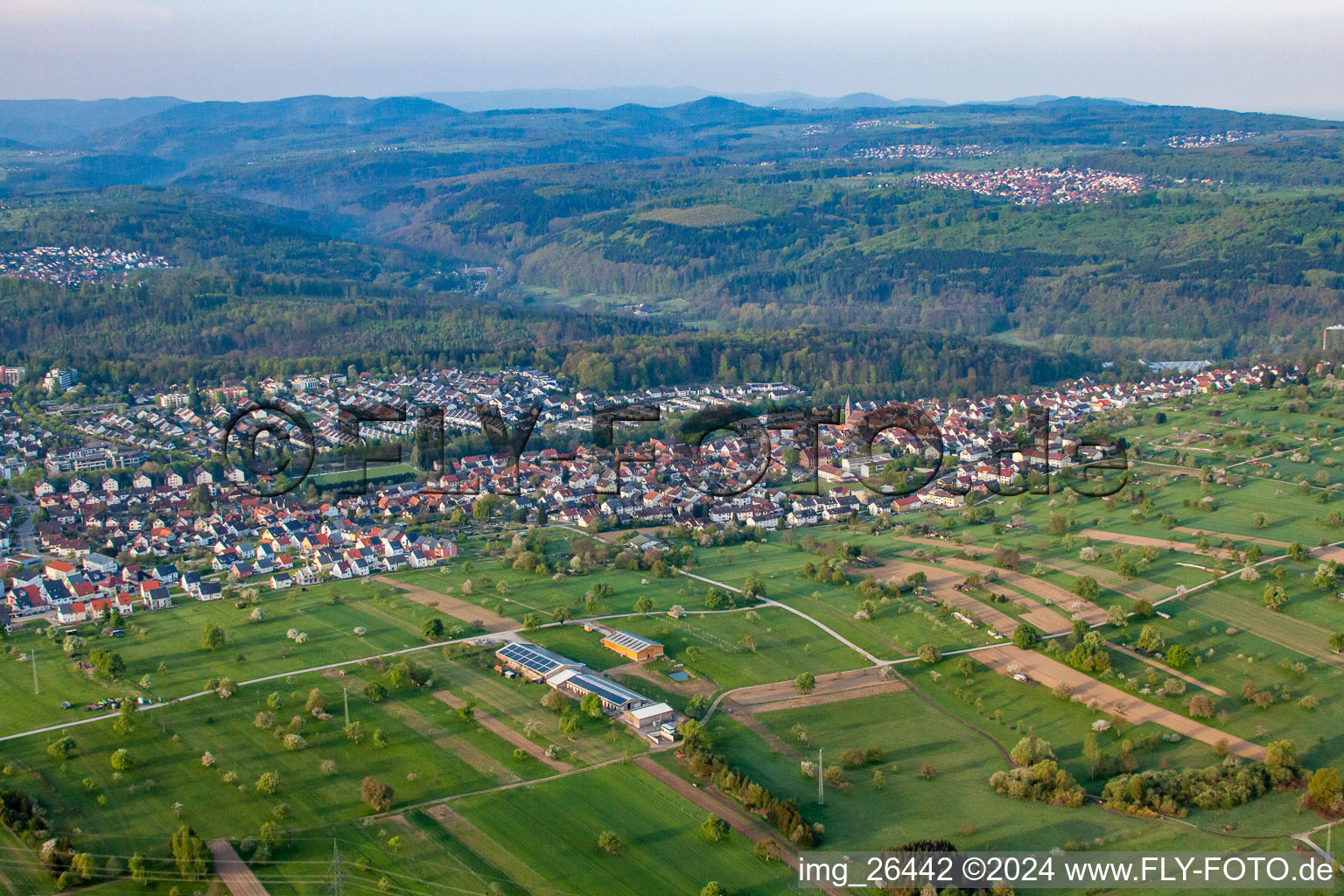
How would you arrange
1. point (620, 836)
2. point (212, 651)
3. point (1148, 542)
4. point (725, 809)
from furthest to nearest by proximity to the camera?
point (1148, 542) → point (212, 651) → point (725, 809) → point (620, 836)

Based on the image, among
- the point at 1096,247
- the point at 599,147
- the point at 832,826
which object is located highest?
the point at 599,147

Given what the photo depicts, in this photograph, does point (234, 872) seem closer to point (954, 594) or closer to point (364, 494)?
point (954, 594)

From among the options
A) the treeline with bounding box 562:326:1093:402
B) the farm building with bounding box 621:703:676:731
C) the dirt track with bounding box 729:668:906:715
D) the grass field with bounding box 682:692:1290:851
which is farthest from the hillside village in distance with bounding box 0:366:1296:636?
the grass field with bounding box 682:692:1290:851

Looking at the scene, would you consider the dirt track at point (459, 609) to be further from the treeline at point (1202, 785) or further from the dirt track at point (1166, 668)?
the treeline at point (1202, 785)

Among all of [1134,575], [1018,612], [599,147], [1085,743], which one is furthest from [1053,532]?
[599,147]

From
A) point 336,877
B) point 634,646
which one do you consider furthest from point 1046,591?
point 336,877

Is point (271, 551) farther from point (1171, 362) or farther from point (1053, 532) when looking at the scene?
point (1171, 362)
